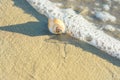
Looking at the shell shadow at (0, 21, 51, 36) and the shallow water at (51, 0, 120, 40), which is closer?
the shell shadow at (0, 21, 51, 36)

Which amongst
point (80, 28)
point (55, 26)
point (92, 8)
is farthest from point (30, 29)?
point (92, 8)

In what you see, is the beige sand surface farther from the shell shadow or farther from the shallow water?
the shallow water

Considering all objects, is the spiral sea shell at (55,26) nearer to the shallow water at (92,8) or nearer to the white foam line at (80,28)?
the white foam line at (80,28)

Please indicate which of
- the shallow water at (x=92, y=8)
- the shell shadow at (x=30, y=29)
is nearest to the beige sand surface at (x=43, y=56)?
the shell shadow at (x=30, y=29)

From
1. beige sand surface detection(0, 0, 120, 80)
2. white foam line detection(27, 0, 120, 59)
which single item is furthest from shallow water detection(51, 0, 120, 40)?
beige sand surface detection(0, 0, 120, 80)

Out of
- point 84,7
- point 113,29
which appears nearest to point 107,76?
point 113,29

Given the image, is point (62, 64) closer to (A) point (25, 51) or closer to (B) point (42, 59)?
(B) point (42, 59)
